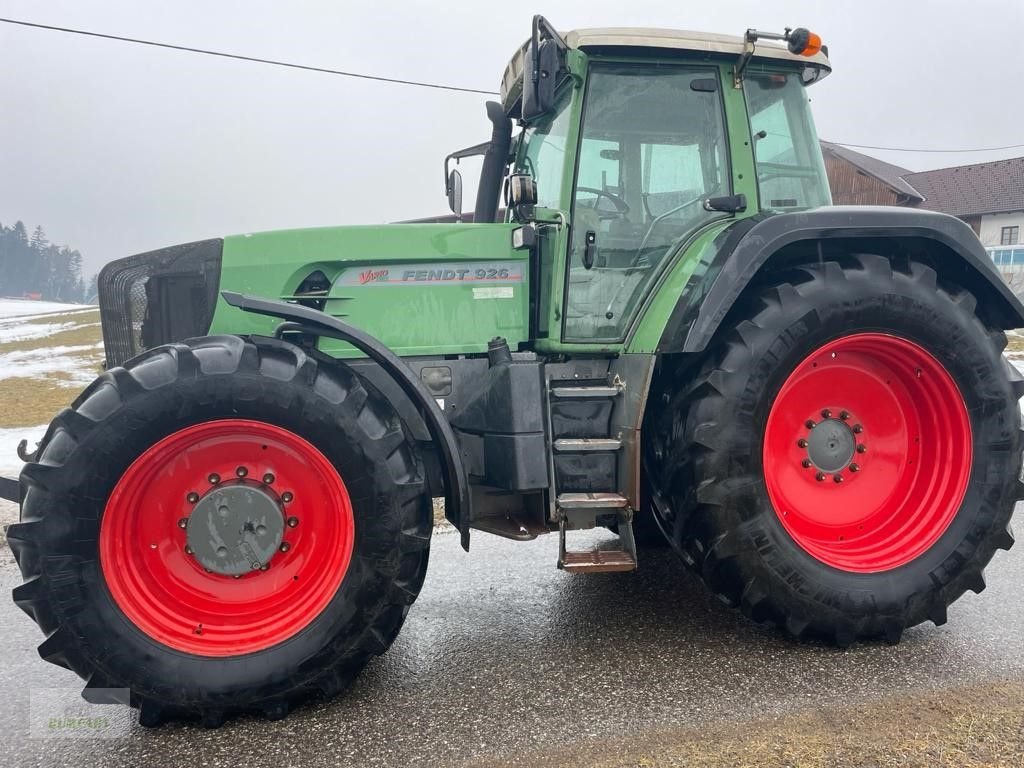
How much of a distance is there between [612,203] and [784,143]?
2.95ft

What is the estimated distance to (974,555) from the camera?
9.55 feet

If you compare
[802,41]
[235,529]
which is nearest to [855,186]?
[802,41]

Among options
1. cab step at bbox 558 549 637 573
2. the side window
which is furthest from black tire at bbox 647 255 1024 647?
the side window

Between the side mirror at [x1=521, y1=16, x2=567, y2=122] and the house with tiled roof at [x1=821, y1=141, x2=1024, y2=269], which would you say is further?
the house with tiled roof at [x1=821, y1=141, x2=1024, y2=269]

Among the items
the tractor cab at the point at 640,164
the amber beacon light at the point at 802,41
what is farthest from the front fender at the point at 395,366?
the amber beacon light at the point at 802,41

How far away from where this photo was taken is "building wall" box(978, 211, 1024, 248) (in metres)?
34.5

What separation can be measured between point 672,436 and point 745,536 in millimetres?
468

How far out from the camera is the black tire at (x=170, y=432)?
7.56 feet

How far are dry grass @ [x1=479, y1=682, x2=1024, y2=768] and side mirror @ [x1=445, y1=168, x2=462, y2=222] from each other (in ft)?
9.57

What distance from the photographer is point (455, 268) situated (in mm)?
3186

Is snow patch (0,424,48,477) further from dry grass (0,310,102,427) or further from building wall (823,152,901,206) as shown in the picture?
building wall (823,152,901,206)

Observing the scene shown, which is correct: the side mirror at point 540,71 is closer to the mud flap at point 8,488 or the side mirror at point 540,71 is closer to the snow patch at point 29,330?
Result: the mud flap at point 8,488

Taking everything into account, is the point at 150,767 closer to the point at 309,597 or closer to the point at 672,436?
the point at 309,597

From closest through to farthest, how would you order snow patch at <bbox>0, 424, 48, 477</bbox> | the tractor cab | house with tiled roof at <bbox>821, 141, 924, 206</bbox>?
Result: the tractor cab, snow patch at <bbox>0, 424, 48, 477</bbox>, house with tiled roof at <bbox>821, 141, 924, 206</bbox>
